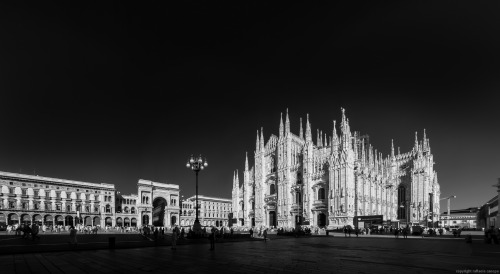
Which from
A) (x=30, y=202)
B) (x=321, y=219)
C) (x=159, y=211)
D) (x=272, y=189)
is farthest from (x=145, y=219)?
(x=321, y=219)

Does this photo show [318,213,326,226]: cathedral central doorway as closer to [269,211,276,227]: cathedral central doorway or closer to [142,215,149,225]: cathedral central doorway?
[269,211,276,227]: cathedral central doorway

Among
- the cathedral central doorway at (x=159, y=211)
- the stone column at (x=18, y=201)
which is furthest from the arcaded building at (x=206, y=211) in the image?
the stone column at (x=18, y=201)

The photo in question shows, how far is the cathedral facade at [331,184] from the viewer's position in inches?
2324

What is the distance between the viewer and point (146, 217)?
10181 cm

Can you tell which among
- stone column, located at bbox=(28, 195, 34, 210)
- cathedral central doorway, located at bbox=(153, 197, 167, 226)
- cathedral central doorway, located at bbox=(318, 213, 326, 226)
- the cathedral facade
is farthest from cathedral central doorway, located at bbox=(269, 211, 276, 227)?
stone column, located at bbox=(28, 195, 34, 210)

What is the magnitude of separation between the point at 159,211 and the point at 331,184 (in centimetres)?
6121

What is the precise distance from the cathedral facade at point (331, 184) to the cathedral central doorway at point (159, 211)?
120 ft

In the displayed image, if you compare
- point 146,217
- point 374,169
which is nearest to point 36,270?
point 374,169

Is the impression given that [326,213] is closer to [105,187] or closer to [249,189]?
[249,189]

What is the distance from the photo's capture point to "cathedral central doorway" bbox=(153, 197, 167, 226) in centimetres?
10306

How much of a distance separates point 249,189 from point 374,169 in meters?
25.5

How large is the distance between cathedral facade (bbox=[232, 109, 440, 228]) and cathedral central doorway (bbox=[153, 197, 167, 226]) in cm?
3667

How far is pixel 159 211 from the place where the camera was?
342 ft

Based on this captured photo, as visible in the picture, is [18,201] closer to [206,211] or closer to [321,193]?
[206,211]
